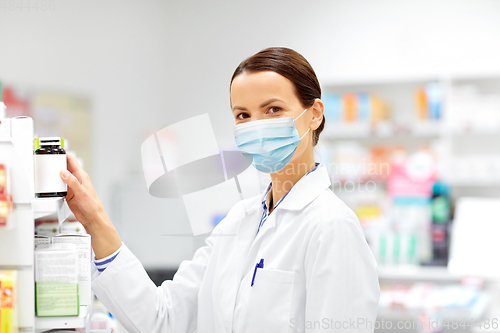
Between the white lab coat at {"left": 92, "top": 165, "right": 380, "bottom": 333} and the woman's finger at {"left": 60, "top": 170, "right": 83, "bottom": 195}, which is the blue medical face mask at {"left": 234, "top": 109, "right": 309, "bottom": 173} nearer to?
the white lab coat at {"left": 92, "top": 165, "right": 380, "bottom": 333}

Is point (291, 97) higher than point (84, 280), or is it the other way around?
point (291, 97)

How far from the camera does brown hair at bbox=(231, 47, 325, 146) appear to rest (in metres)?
1.37

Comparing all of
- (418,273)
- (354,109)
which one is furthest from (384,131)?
(418,273)

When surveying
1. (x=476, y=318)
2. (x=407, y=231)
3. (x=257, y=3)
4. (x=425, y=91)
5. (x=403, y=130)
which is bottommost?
(x=476, y=318)

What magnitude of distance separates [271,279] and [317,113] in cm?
52

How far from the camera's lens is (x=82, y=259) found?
1.20 metres

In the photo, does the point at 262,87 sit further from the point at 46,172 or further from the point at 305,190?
the point at 46,172

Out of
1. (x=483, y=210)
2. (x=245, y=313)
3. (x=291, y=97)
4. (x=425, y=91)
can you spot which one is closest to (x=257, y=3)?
(x=425, y=91)

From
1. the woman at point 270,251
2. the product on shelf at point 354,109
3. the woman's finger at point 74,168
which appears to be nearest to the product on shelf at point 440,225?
the product on shelf at point 354,109

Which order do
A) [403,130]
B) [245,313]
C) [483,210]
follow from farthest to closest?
[403,130] < [483,210] < [245,313]

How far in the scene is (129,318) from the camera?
4.76 feet

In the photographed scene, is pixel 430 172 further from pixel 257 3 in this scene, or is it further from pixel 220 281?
pixel 220 281

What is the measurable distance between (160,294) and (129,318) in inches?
4.6

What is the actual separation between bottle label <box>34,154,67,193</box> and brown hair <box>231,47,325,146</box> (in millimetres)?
561
